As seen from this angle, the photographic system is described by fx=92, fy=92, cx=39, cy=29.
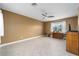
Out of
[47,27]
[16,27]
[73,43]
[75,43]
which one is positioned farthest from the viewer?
[47,27]

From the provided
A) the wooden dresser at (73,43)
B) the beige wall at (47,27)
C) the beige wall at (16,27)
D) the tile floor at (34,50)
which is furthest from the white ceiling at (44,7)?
the beige wall at (47,27)

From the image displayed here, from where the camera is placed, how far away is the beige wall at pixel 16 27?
6230mm

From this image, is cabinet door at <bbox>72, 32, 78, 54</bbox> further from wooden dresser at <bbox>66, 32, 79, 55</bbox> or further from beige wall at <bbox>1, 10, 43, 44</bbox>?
beige wall at <bbox>1, 10, 43, 44</bbox>

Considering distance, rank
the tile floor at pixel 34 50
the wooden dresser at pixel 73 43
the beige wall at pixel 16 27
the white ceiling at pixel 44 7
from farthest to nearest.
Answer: the beige wall at pixel 16 27, the white ceiling at pixel 44 7, the tile floor at pixel 34 50, the wooden dresser at pixel 73 43

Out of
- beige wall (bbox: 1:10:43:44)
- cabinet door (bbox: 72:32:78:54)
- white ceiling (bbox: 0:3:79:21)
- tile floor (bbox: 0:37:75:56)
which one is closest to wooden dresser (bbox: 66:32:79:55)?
cabinet door (bbox: 72:32:78:54)

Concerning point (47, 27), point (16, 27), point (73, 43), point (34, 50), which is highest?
point (47, 27)

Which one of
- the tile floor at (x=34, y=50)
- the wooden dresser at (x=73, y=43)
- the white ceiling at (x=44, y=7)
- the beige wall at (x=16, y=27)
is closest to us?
the wooden dresser at (x=73, y=43)

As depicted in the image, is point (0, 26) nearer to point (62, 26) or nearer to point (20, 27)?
point (20, 27)

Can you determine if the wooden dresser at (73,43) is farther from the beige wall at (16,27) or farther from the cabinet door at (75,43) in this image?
the beige wall at (16,27)

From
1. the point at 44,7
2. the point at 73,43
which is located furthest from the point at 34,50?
the point at 44,7

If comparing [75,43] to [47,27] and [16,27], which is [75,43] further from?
[47,27]

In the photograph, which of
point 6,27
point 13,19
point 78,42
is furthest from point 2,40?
point 78,42

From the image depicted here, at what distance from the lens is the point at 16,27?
736 cm

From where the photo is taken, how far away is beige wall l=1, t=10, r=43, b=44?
6230mm
